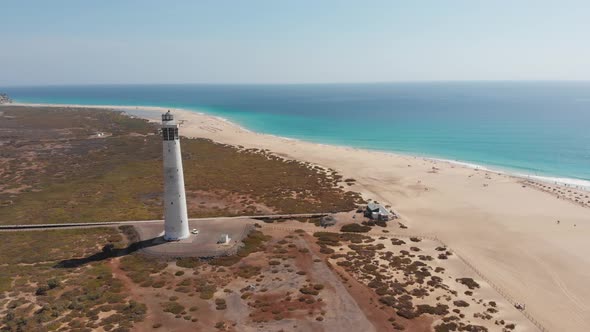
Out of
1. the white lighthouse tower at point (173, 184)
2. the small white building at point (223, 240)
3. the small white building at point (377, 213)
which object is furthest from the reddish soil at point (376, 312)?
the white lighthouse tower at point (173, 184)

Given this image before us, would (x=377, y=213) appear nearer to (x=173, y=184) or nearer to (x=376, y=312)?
(x=376, y=312)

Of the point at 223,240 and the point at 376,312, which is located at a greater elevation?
the point at 223,240

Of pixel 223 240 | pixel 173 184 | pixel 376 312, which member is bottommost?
pixel 376 312

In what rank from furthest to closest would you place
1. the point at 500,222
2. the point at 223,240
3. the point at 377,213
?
the point at 500,222 → the point at 377,213 → the point at 223,240

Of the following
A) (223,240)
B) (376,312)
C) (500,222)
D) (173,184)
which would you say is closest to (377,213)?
(500,222)

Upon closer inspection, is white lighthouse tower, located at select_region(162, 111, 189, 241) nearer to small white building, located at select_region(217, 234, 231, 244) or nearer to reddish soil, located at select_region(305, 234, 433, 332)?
small white building, located at select_region(217, 234, 231, 244)

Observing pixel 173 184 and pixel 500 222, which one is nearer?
pixel 173 184

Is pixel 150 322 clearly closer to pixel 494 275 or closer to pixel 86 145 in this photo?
pixel 494 275
